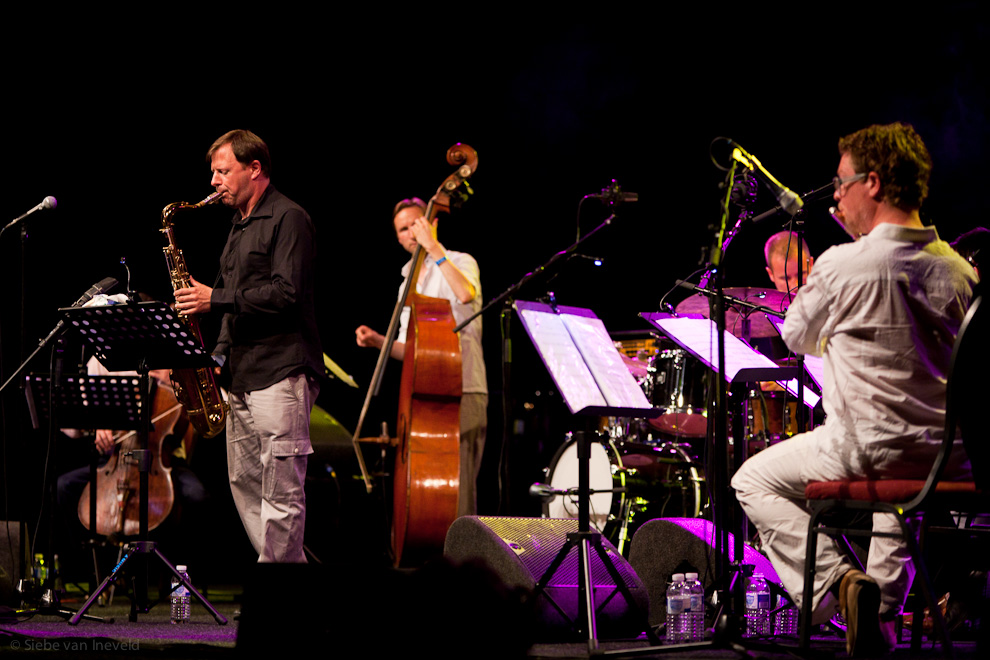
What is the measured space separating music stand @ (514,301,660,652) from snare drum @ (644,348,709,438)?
234 cm

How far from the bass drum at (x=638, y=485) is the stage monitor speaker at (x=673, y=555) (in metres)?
1.54

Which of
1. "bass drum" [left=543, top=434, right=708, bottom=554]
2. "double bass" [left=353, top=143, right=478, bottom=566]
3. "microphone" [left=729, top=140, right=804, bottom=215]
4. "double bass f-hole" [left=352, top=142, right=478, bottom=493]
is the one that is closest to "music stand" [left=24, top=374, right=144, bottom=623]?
"double bass" [left=353, top=143, right=478, bottom=566]

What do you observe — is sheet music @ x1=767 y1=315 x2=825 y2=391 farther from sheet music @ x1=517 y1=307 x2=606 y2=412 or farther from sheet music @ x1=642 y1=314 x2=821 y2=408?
sheet music @ x1=517 y1=307 x2=606 y2=412

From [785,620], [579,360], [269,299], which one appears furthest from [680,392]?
[269,299]

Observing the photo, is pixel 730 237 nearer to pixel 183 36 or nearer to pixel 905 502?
pixel 905 502

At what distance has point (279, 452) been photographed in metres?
3.87

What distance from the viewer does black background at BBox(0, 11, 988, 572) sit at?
20.5ft

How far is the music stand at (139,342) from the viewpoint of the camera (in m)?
3.64

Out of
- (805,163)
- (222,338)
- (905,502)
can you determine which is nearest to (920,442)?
(905,502)

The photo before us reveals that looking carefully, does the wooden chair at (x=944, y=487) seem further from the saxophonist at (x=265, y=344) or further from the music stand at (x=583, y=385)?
the saxophonist at (x=265, y=344)

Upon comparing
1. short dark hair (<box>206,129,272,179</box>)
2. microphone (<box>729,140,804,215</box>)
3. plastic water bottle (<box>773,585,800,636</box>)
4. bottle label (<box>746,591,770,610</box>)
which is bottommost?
plastic water bottle (<box>773,585,800,636</box>)

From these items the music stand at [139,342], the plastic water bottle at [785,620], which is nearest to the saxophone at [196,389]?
the music stand at [139,342]

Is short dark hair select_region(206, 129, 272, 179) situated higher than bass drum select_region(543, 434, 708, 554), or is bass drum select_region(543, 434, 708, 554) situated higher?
short dark hair select_region(206, 129, 272, 179)

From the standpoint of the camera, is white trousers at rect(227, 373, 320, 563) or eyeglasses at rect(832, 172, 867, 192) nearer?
eyeglasses at rect(832, 172, 867, 192)
